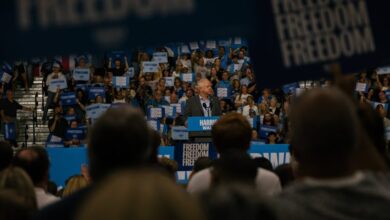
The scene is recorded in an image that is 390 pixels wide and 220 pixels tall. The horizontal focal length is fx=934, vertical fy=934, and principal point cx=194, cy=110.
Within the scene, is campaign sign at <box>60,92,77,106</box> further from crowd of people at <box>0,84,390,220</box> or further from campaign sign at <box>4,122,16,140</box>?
crowd of people at <box>0,84,390,220</box>

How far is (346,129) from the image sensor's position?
109 inches

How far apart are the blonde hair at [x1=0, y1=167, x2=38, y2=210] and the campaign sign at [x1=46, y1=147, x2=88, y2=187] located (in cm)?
976

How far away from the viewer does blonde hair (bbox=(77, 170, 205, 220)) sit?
6.85 ft

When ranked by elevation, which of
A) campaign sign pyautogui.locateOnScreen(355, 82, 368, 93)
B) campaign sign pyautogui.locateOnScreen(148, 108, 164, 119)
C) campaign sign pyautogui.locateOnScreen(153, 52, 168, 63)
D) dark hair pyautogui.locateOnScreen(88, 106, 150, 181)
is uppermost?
campaign sign pyautogui.locateOnScreen(153, 52, 168, 63)

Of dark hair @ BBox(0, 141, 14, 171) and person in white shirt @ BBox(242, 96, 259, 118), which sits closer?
dark hair @ BBox(0, 141, 14, 171)

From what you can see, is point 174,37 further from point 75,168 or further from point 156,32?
point 75,168

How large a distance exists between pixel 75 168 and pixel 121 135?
11.0 metres

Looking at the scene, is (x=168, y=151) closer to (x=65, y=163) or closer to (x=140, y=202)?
(x=65, y=163)

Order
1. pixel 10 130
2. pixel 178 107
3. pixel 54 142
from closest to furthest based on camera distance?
pixel 54 142 → pixel 10 130 → pixel 178 107

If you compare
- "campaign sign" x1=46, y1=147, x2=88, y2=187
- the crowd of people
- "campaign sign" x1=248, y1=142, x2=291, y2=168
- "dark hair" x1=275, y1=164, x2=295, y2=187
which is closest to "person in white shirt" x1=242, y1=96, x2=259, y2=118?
"campaign sign" x1=248, y1=142, x2=291, y2=168

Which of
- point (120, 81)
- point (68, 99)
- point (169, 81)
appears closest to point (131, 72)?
point (169, 81)

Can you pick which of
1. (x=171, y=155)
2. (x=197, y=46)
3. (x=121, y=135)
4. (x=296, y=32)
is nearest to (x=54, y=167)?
(x=171, y=155)

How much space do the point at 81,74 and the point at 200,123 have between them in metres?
5.96

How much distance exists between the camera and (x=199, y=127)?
17.2 meters
